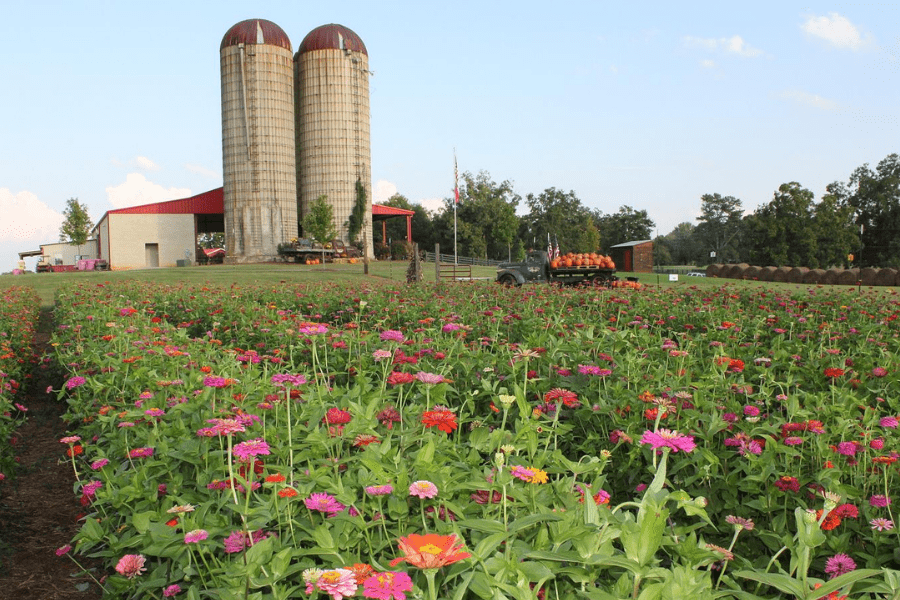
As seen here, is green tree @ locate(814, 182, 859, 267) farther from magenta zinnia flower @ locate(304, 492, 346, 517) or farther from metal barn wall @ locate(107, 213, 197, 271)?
magenta zinnia flower @ locate(304, 492, 346, 517)

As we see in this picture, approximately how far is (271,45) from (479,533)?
46737 millimetres

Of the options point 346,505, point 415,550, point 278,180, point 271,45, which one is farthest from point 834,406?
point 271,45

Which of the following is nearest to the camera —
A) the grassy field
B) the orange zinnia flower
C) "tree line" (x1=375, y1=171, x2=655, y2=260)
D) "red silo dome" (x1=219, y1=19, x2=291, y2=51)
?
the orange zinnia flower

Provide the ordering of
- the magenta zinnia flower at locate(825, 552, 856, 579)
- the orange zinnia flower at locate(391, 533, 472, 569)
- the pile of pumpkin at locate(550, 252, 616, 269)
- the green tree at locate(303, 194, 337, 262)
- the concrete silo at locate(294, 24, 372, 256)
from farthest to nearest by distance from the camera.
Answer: the concrete silo at locate(294, 24, 372, 256) < the green tree at locate(303, 194, 337, 262) < the pile of pumpkin at locate(550, 252, 616, 269) < the magenta zinnia flower at locate(825, 552, 856, 579) < the orange zinnia flower at locate(391, 533, 472, 569)

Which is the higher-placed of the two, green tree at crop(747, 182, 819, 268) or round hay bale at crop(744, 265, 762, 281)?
green tree at crop(747, 182, 819, 268)

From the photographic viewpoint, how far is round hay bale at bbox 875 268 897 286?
25.1m

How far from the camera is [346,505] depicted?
189cm

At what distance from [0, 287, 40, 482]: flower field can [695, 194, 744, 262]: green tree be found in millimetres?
67519

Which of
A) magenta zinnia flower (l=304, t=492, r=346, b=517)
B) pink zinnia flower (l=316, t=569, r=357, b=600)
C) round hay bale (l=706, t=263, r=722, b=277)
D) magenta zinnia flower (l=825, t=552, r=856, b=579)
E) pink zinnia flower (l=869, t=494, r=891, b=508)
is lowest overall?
magenta zinnia flower (l=825, t=552, r=856, b=579)

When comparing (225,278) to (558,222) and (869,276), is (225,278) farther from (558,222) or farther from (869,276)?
(558,222)

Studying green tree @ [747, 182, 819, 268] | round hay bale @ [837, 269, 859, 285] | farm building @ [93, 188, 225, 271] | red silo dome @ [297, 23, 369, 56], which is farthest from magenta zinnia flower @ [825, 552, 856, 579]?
green tree @ [747, 182, 819, 268]

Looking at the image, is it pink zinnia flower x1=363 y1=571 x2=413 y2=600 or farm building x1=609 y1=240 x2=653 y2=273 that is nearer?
pink zinnia flower x1=363 y1=571 x2=413 y2=600

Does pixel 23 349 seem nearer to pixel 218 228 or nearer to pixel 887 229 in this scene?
pixel 218 228

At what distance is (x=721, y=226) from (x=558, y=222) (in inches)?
1121
